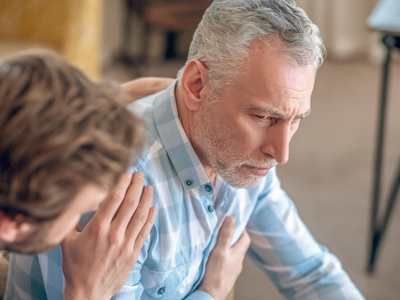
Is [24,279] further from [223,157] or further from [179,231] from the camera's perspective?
[223,157]

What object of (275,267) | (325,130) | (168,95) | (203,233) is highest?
(168,95)

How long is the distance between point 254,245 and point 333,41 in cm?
329

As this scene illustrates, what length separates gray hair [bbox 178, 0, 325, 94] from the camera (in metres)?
0.82

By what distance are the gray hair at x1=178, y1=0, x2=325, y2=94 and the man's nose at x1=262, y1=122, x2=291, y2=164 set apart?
134mm

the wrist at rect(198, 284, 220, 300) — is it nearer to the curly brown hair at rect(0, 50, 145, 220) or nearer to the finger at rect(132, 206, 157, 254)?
the finger at rect(132, 206, 157, 254)

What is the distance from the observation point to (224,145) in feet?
3.07

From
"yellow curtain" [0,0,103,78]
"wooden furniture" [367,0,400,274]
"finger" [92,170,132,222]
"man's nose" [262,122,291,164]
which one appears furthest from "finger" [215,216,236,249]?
"yellow curtain" [0,0,103,78]

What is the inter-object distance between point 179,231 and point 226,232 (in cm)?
13

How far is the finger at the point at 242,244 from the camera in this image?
1075 millimetres

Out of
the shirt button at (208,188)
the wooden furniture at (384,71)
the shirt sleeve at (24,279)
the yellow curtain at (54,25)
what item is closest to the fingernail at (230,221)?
the shirt button at (208,188)

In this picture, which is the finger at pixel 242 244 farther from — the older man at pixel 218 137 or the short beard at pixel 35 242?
the short beard at pixel 35 242

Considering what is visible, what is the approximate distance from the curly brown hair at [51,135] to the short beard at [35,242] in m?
0.03

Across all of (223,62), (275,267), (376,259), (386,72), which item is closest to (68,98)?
(223,62)

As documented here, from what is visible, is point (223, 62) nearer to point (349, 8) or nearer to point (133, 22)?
point (133, 22)
